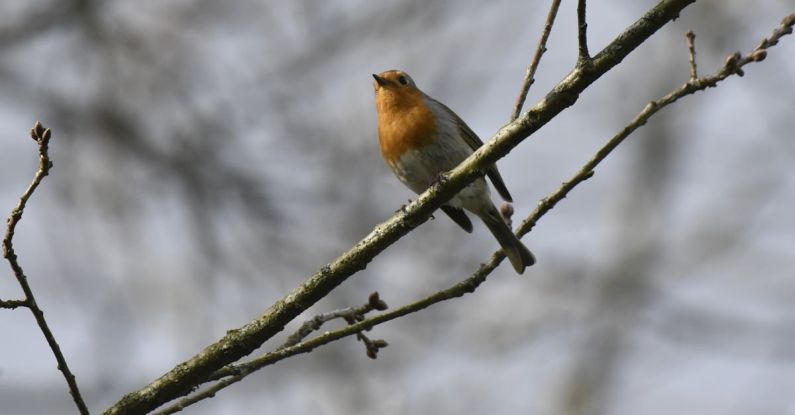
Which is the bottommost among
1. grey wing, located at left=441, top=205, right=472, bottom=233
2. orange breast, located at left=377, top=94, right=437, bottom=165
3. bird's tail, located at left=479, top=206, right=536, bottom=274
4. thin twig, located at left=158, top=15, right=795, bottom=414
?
thin twig, located at left=158, top=15, right=795, bottom=414

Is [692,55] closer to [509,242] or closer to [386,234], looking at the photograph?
[386,234]

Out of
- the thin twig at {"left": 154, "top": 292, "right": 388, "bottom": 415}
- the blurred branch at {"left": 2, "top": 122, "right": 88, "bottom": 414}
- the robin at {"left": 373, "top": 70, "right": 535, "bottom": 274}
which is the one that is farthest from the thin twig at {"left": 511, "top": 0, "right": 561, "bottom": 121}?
the robin at {"left": 373, "top": 70, "right": 535, "bottom": 274}

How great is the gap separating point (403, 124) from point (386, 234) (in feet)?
10.8

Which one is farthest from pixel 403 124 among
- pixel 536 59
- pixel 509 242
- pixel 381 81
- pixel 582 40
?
pixel 582 40

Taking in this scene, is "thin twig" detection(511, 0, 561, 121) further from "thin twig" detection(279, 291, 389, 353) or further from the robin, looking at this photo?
the robin

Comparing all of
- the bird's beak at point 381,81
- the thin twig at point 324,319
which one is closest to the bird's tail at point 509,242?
the bird's beak at point 381,81

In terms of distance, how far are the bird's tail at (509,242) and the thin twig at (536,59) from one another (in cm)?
150

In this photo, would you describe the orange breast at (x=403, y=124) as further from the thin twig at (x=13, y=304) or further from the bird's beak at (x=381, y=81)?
the thin twig at (x=13, y=304)

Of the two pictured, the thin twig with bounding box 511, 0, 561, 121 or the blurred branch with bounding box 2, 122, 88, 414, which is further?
the thin twig with bounding box 511, 0, 561, 121

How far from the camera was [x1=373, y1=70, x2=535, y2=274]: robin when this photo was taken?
670 centimetres

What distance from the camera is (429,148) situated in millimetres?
6703

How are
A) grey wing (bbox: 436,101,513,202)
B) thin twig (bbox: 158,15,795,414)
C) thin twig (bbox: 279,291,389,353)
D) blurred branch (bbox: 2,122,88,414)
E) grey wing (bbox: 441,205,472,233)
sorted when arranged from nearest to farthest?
blurred branch (bbox: 2,122,88,414)
thin twig (bbox: 158,15,795,414)
thin twig (bbox: 279,291,389,353)
grey wing (bbox: 436,101,513,202)
grey wing (bbox: 441,205,472,233)

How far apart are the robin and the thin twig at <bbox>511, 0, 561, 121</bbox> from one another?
2.48 m

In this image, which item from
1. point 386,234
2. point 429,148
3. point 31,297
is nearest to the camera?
point 31,297
